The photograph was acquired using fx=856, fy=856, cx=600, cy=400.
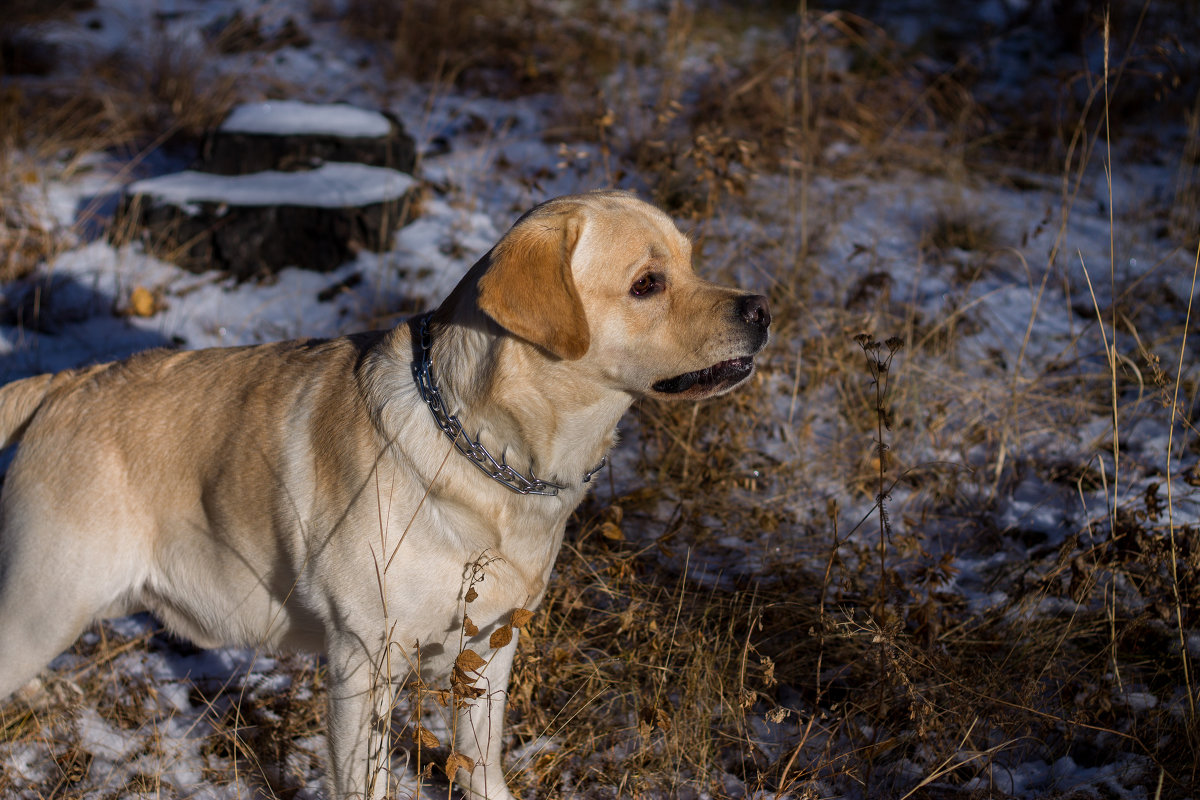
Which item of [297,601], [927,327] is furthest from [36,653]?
[927,327]

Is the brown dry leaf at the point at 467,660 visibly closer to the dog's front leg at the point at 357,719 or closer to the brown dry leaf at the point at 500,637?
the brown dry leaf at the point at 500,637

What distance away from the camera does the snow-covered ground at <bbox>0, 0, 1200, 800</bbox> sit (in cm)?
292

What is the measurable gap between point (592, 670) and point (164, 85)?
239 inches

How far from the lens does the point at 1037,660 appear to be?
3.04 meters

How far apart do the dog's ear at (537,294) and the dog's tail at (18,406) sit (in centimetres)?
170

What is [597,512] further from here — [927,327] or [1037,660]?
[927,327]

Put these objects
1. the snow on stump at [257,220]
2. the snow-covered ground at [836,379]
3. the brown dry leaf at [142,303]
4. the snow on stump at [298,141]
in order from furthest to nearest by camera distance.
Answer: the snow on stump at [298,141] < the snow on stump at [257,220] < the brown dry leaf at [142,303] < the snow-covered ground at [836,379]

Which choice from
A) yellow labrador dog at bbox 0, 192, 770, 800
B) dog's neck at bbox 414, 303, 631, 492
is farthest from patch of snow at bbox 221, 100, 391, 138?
dog's neck at bbox 414, 303, 631, 492

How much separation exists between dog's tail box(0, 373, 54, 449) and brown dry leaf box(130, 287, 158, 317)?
235 cm

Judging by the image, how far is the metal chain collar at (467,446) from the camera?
92.5 inches

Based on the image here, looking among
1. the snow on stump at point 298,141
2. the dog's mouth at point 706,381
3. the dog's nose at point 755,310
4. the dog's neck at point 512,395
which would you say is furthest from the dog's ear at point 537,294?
the snow on stump at point 298,141

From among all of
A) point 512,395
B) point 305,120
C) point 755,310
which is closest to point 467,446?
point 512,395

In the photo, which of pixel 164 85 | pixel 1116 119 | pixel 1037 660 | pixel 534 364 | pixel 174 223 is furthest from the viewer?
pixel 1116 119

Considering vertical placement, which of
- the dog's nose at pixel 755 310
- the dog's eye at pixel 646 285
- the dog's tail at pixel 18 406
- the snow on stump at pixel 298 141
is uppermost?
the dog's eye at pixel 646 285
